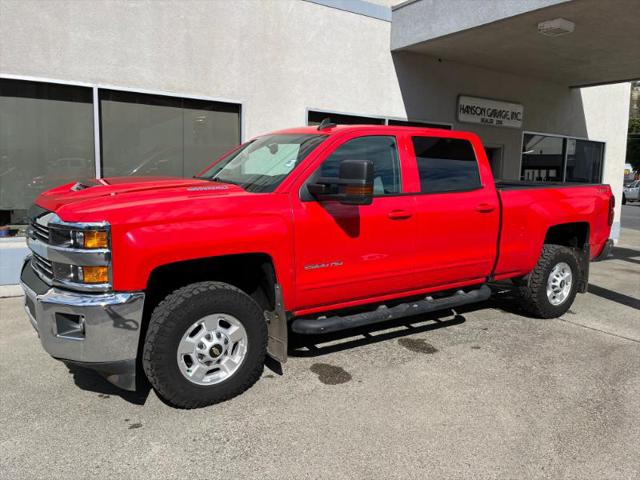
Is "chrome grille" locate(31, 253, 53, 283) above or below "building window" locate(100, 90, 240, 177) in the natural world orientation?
below

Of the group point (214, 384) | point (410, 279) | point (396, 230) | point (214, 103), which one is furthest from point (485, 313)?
point (214, 103)

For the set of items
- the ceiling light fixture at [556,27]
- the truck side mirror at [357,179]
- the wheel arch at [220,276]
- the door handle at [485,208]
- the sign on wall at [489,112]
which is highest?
the ceiling light fixture at [556,27]

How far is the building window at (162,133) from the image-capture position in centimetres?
697

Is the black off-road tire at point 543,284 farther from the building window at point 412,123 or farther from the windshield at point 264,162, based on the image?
the building window at point 412,123

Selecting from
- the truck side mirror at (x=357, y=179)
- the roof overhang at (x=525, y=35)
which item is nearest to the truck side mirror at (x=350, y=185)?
the truck side mirror at (x=357, y=179)

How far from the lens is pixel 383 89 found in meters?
9.45

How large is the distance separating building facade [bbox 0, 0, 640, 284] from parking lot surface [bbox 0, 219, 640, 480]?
2770mm

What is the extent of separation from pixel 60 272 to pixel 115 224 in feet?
1.76

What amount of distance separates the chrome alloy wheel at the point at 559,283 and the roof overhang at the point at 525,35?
141 inches

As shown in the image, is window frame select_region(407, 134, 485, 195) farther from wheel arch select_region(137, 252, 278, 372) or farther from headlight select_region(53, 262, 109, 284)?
headlight select_region(53, 262, 109, 284)

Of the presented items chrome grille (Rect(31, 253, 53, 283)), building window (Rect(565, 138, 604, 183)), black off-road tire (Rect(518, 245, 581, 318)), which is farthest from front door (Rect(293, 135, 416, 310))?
building window (Rect(565, 138, 604, 183))

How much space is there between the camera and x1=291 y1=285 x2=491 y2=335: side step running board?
13.0 feet

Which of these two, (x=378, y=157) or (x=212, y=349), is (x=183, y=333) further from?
(x=378, y=157)

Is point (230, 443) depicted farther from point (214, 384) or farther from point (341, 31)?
point (341, 31)
